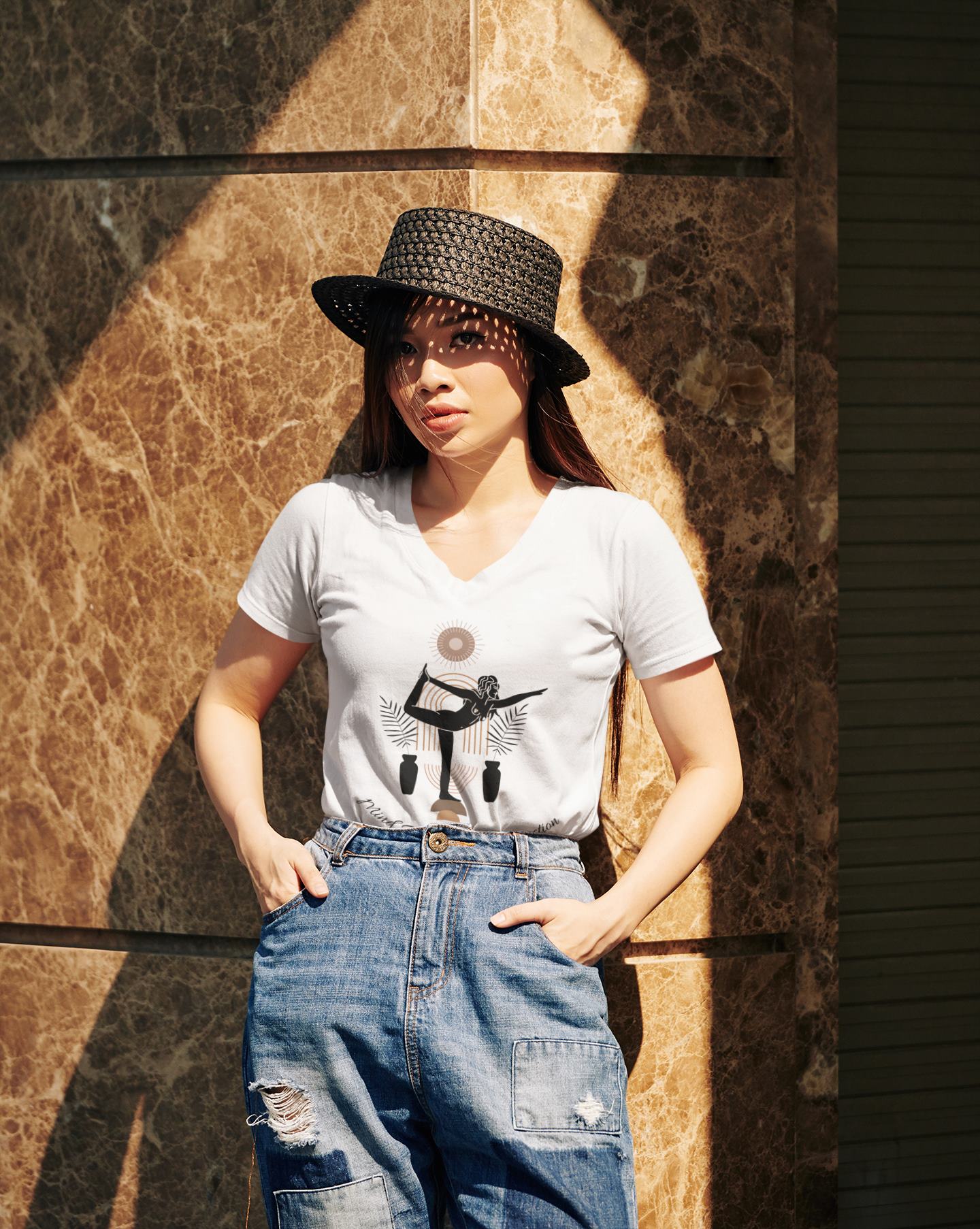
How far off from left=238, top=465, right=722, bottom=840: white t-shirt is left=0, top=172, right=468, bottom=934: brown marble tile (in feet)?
2.17

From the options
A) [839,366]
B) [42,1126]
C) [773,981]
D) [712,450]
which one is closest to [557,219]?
[712,450]

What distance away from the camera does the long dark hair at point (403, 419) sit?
2.12 meters

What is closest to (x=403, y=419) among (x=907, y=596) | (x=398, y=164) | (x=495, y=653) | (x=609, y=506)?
(x=609, y=506)

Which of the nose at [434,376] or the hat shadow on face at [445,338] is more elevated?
the hat shadow on face at [445,338]

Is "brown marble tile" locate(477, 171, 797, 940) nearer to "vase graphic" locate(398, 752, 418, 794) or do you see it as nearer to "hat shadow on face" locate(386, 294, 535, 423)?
"hat shadow on face" locate(386, 294, 535, 423)

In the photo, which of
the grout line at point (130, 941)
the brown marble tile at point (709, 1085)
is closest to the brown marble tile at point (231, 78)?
the grout line at point (130, 941)

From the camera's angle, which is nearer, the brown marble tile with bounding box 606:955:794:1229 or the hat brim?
the hat brim

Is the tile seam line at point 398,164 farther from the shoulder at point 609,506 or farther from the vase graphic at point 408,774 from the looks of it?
the vase graphic at point 408,774

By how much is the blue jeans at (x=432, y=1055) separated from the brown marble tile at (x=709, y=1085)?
2.61 ft

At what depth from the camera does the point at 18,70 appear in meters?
2.84

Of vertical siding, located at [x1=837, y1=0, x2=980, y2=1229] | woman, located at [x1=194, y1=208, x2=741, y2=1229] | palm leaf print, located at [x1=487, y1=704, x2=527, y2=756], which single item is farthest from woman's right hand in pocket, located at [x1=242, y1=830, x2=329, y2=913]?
vertical siding, located at [x1=837, y1=0, x2=980, y2=1229]

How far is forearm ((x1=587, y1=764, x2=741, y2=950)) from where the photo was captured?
6.40 ft

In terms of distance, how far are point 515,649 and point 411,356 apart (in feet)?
1.79

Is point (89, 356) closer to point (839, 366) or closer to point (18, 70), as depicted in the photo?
point (18, 70)
